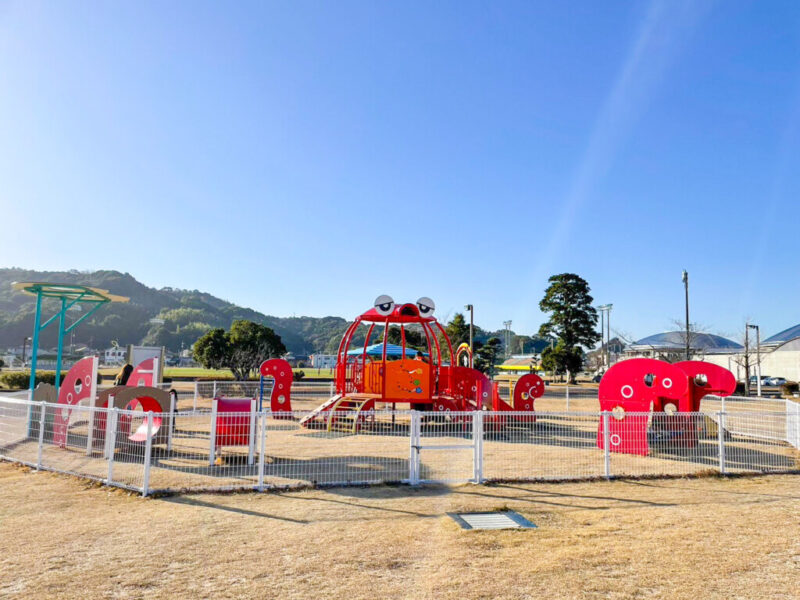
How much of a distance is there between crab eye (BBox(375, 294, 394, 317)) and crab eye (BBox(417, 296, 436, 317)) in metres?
0.84

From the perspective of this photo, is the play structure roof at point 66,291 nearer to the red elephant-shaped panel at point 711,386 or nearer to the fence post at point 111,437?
the fence post at point 111,437

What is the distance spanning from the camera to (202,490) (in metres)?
7.39

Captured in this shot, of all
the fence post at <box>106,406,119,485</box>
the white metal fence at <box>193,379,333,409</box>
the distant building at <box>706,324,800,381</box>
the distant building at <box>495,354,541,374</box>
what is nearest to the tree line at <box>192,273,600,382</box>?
the distant building at <box>495,354,541,374</box>

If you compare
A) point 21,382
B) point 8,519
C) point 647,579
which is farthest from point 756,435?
point 21,382

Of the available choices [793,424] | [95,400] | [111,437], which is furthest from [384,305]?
[793,424]

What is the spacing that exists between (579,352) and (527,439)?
1363 inches

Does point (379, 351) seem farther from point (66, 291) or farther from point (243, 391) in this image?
point (66, 291)

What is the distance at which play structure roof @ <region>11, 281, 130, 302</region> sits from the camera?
42.4ft

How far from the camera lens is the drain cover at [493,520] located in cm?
604

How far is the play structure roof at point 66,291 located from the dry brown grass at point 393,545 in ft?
22.1

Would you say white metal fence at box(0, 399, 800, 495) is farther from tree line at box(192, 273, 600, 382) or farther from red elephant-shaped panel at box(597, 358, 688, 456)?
tree line at box(192, 273, 600, 382)

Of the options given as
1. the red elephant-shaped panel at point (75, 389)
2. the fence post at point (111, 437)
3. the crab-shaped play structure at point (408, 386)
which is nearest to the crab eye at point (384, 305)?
the crab-shaped play structure at point (408, 386)

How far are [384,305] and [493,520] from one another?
9822 millimetres

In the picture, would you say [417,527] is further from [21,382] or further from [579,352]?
[579,352]
